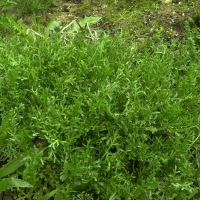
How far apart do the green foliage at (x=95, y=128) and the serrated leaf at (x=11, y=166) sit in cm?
5

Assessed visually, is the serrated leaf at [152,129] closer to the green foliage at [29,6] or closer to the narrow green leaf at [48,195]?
the narrow green leaf at [48,195]

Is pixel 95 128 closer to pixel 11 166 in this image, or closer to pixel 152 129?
pixel 152 129

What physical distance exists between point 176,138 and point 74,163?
0.77 meters

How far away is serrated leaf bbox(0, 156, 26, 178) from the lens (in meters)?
1.85

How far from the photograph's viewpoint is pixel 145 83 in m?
2.35

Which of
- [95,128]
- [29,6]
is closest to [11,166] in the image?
[95,128]

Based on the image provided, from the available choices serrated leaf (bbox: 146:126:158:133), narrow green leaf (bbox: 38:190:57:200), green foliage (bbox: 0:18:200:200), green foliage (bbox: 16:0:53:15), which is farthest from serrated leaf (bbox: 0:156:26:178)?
green foliage (bbox: 16:0:53:15)

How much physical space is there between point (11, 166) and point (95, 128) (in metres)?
0.65

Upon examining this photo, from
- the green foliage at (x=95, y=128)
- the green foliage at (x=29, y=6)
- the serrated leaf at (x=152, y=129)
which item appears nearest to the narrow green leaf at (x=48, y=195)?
the green foliage at (x=95, y=128)

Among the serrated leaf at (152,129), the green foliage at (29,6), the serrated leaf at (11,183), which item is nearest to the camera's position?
the serrated leaf at (11,183)

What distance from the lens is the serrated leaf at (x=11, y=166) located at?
1848 mm

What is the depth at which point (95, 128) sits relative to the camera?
199 cm

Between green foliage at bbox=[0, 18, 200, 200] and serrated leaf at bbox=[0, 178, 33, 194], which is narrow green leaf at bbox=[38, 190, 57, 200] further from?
serrated leaf at bbox=[0, 178, 33, 194]

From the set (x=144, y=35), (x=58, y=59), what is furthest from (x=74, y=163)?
(x=144, y=35)
